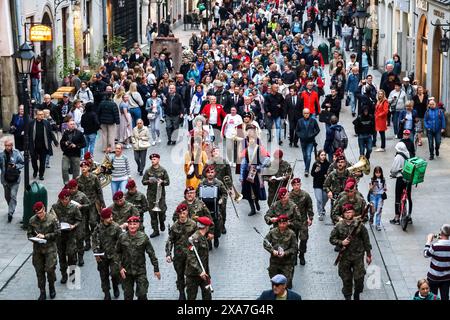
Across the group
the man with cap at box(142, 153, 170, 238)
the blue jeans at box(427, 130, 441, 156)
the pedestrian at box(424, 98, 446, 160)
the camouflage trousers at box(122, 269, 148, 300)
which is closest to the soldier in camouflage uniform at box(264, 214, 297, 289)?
the camouflage trousers at box(122, 269, 148, 300)

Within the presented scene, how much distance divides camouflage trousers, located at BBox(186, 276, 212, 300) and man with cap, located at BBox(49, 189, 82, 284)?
254cm

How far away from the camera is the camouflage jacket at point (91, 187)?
19.6m

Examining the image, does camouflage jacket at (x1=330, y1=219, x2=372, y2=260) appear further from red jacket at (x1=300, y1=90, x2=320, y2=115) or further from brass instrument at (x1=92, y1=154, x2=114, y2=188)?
red jacket at (x1=300, y1=90, x2=320, y2=115)

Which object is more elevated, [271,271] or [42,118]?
[42,118]

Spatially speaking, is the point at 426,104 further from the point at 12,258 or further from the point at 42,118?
the point at 12,258

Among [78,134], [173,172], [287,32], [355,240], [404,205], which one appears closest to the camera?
[355,240]

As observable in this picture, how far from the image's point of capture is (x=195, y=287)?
632 inches

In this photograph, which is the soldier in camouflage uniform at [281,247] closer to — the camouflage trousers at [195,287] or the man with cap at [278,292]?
the camouflage trousers at [195,287]

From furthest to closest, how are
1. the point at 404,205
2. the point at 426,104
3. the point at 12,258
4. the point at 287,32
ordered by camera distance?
the point at 287,32
the point at 426,104
the point at 404,205
the point at 12,258

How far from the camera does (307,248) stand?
1988cm

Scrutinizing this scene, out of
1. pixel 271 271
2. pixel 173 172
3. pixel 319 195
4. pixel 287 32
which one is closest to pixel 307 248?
pixel 319 195

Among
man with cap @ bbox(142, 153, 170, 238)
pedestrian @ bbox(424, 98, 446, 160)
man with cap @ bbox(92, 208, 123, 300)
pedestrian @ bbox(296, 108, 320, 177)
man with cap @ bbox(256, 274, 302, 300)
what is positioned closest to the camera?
man with cap @ bbox(256, 274, 302, 300)

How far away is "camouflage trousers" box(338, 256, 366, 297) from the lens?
651 inches

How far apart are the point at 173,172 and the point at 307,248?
278 inches
